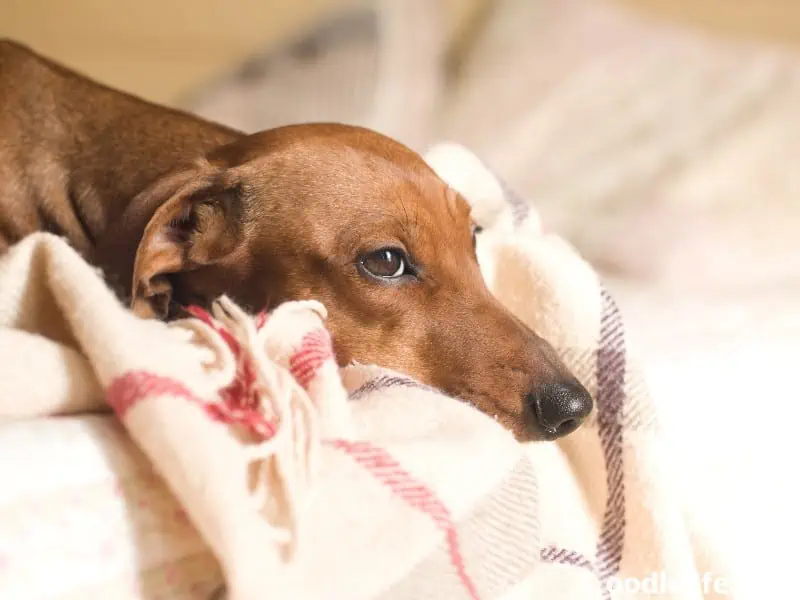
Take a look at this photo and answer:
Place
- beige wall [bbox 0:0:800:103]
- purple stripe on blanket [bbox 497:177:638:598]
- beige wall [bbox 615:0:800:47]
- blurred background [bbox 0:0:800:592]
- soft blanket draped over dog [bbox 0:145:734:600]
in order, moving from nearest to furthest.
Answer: soft blanket draped over dog [bbox 0:145:734:600], purple stripe on blanket [bbox 497:177:638:598], blurred background [bbox 0:0:800:592], beige wall [bbox 615:0:800:47], beige wall [bbox 0:0:800:103]

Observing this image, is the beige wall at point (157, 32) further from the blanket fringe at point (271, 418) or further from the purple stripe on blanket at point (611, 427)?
the blanket fringe at point (271, 418)

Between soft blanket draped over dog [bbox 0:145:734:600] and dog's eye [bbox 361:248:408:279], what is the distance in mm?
165

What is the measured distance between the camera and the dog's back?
1255 mm

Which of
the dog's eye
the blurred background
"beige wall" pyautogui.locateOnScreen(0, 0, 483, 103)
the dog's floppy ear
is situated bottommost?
the dog's eye

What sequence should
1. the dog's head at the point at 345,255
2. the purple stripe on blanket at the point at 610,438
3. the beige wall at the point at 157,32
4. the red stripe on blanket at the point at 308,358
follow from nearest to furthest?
the red stripe on blanket at the point at 308,358
the purple stripe on blanket at the point at 610,438
the dog's head at the point at 345,255
the beige wall at the point at 157,32

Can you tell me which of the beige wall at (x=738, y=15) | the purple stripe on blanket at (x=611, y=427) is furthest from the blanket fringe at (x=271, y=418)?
the beige wall at (x=738, y=15)

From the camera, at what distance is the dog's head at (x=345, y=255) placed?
1.05 metres

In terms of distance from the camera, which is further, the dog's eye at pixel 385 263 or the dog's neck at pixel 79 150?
the dog's neck at pixel 79 150

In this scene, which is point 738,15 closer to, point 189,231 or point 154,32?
point 154,32

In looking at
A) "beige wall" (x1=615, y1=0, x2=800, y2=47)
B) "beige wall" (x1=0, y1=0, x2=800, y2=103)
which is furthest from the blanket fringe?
"beige wall" (x1=615, y1=0, x2=800, y2=47)

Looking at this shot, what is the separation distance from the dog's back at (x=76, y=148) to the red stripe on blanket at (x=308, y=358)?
1.74ft

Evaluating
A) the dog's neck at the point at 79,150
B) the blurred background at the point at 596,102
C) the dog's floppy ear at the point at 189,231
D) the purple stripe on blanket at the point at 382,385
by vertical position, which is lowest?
the purple stripe on blanket at the point at 382,385

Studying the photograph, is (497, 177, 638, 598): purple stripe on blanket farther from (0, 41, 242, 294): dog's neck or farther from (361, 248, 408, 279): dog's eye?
(0, 41, 242, 294): dog's neck

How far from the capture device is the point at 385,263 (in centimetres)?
111
